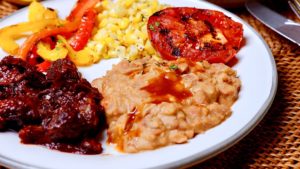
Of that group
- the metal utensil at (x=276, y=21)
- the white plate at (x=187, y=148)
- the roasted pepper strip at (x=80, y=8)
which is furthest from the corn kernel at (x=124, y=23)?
the metal utensil at (x=276, y=21)

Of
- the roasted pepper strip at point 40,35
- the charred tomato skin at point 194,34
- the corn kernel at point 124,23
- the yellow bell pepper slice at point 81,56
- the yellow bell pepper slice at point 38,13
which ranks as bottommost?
the yellow bell pepper slice at point 81,56

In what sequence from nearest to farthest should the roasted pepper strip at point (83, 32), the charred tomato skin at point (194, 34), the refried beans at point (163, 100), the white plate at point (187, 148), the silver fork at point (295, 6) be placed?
the white plate at point (187, 148)
the refried beans at point (163, 100)
the charred tomato skin at point (194, 34)
the roasted pepper strip at point (83, 32)
the silver fork at point (295, 6)

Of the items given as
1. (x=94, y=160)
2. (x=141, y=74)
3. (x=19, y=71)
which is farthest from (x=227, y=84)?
(x=19, y=71)

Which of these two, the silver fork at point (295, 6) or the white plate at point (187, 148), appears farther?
the silver fork at point (295, 6)

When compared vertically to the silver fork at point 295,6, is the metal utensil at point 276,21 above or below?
below

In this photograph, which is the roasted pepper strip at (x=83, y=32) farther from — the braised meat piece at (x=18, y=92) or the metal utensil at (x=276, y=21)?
the metal utensil at (x=276, y=21)

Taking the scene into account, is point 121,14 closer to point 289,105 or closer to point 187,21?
point 187,21

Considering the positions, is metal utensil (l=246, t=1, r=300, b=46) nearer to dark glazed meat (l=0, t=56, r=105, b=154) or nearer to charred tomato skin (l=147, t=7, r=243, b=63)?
charred tomato skin (l=147, t=7, r=243, b=63)
